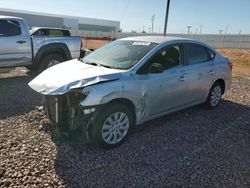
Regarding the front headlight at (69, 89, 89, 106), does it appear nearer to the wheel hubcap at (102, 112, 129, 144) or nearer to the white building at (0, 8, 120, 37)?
the wheel hubcap at (102, 112, 129, 144)

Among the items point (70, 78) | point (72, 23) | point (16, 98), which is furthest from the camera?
point (72, 23)

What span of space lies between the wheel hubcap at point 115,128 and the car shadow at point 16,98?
7.63 ft

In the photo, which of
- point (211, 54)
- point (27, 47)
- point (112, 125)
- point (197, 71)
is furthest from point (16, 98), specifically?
point (211, 54)

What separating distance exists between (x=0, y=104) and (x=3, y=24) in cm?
325

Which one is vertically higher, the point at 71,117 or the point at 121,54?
the point at 121,54

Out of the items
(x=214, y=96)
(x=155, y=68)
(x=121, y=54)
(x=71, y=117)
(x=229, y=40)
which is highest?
(x=121, y=54)

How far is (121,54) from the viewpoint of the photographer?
198 inches

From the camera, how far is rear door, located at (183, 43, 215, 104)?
18.1 ft

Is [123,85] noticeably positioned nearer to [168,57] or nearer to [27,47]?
[168,57]

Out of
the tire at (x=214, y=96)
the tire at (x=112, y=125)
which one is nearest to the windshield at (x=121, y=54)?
the tire at (x=112, y=125)

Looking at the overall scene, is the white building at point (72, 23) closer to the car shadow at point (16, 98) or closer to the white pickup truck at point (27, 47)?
the white pickup truck at point (27, 47)

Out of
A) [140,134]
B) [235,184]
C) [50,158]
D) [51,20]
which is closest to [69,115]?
[50,158]

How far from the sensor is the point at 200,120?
5840 millimetres

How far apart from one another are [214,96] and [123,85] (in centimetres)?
316
